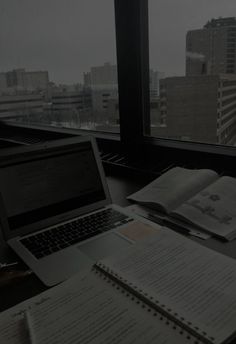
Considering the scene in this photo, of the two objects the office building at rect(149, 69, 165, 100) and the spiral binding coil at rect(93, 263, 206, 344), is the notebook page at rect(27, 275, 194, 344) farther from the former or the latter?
the office building at rect(149, 69, 165, 100)

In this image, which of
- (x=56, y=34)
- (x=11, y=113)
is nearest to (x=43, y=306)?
(x=56, y=34)

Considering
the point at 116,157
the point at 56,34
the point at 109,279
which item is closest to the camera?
the point at 109,279

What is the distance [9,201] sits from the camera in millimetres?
816

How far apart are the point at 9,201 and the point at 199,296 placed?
1.63 feet

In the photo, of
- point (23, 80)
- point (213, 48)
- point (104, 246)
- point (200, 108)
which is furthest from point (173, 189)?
point (23, 80)

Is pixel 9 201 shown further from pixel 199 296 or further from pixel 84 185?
pixel 199 296

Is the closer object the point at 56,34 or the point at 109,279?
the point at 109,279

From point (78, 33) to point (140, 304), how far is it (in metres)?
1.56

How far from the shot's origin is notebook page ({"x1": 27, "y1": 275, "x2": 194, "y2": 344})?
0.51m

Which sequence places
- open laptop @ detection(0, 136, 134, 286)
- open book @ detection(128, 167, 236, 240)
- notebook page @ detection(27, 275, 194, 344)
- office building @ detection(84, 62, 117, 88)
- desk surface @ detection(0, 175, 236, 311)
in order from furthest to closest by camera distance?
office building @ detection(84, 62, 117, 88)
open book @ detection(128, 167, 236, 240)
open laptop @ detection(0, 136, 134, 286)
desk surface @ detection(0, 175, 236, 311)
notebook page @ detection(27, 275, 194, 344)

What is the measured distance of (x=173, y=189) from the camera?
104cm

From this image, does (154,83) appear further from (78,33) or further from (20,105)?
(20,105)

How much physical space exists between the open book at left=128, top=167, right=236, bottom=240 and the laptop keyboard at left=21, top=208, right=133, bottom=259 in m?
0.13

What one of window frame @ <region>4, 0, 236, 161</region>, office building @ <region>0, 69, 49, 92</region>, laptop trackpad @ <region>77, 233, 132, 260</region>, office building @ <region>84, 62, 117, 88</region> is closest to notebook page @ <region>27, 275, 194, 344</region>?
laptop trackpad @ <region>77, 233, 132, 260</region>
